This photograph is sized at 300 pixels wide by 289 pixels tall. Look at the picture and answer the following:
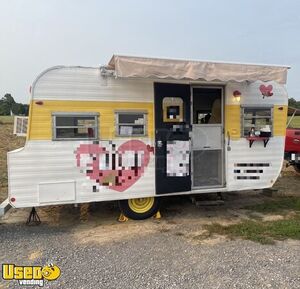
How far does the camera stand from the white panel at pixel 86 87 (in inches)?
212

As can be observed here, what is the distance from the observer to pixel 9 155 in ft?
17.2

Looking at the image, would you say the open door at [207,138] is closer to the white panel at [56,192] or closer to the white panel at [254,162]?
the white panel at [254,162]

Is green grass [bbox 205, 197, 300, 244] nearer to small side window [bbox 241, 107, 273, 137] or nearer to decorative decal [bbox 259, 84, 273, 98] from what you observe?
small side window [bbox 241, 107, 273, 137]

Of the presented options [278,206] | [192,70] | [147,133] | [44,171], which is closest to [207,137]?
[147,133]

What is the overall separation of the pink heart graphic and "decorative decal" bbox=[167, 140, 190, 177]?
0.44m

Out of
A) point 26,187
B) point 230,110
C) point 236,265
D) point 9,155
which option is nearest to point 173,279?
point 236,265

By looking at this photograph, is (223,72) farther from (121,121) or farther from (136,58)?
(121,121)

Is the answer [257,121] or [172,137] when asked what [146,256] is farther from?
[257,121]

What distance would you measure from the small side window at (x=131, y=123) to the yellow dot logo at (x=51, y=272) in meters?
2.53

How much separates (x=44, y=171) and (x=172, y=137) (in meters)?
2.47

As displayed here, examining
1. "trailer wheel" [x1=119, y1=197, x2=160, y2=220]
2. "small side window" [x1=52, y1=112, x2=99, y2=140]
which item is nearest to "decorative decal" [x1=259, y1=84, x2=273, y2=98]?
"trailer wheel" [x1=119, y1=197, x2=160, y2=220]

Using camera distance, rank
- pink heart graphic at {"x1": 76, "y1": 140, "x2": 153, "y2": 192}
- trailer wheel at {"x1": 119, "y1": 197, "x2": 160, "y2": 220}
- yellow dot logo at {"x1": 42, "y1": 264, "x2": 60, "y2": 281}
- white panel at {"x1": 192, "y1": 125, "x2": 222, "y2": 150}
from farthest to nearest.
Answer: white panel at {"x1": 192, "y1": 125, "x2": 222, "y2": 150} < trailer wheel at {"x1": 119, "y1": 197, "x2": 160, "y2": 220} < pink heart graphic at {"x1": 76, "y1": 140, "x2": 153, "y2": 192} < yellow dot logo at {"x1": 42, "y1": 264, "x2": 60, "y2": 281}

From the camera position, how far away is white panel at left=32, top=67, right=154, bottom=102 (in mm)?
5395

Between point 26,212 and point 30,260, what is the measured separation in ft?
8.07
